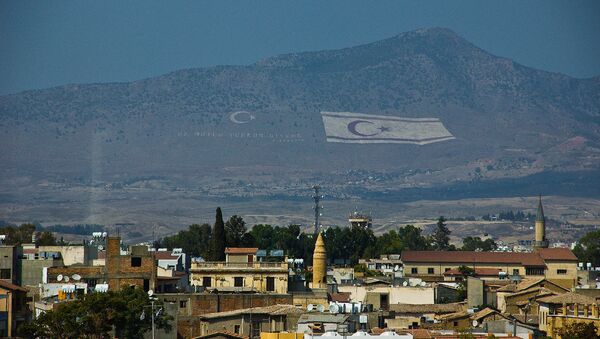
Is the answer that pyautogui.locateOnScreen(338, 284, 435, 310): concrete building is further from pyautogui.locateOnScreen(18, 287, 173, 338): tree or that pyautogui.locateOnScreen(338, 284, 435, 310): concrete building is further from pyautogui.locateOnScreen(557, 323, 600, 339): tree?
pyautogui.locateOnScreen(557, 323, 600, 339): tree

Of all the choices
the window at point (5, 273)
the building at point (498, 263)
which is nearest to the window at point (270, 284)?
the window at point (5, 273)

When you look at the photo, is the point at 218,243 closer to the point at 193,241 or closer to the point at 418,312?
the point at 418,312

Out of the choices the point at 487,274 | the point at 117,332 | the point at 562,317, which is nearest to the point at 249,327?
the point at 117,332

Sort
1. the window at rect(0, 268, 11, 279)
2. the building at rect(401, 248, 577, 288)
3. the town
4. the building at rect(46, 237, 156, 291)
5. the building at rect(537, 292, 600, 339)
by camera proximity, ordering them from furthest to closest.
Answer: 1. the building at rect(401, 248, 577, 288)
2. the window at rect(0, 268, 11, 279)
3. the building at rect(46, 237, 156, 291)
4. the building at rect(537, 292, 600, 339)
5. the town

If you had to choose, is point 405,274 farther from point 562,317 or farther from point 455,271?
point 562,317

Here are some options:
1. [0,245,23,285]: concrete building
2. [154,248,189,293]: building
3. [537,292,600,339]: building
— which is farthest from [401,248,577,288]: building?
[537,292,600,339]: building

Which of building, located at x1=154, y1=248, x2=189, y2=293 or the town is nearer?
the town

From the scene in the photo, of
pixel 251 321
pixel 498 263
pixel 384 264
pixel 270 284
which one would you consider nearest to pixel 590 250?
pixel 384 264
